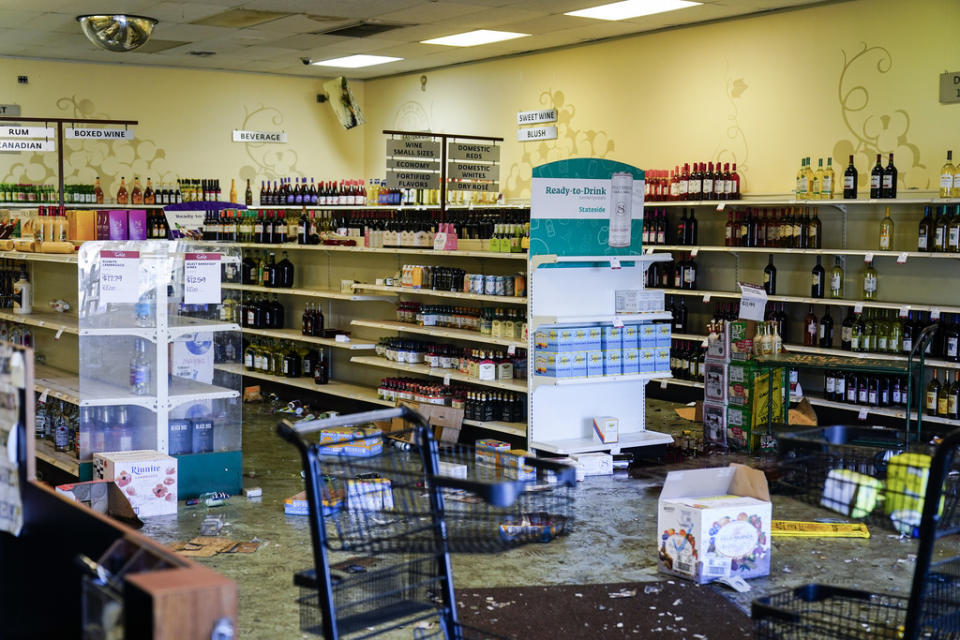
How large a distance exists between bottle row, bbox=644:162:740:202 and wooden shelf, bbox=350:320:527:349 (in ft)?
9.38

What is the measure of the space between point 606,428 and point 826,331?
106 inches

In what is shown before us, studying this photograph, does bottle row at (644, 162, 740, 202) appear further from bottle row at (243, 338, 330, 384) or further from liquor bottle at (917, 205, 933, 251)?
bottle row at (243, 338, 330, 384)

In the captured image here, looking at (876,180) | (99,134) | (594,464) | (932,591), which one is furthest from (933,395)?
(99,134)

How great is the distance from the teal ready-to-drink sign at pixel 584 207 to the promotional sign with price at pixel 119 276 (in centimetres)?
260

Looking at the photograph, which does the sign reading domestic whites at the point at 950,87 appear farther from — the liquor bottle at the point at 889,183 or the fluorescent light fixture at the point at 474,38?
the fluorescent light fixture at the point at 474,38

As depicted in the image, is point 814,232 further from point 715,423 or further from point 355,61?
point 355,61

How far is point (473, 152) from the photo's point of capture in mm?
10938

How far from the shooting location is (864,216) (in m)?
8.82

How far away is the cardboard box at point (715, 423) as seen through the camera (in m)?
8.17

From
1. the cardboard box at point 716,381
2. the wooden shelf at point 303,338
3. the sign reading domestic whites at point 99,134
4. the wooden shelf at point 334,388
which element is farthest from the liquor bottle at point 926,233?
the sign reading domestic whites at point 99,134

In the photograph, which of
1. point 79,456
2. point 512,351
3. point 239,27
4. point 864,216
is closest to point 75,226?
point 79,456

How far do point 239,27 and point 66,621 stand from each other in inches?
378

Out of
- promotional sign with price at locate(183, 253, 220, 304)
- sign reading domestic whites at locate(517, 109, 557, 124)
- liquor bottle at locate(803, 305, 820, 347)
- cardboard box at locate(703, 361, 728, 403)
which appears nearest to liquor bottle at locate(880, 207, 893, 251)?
liquor bottle at locate(803, 305, 820, 347)

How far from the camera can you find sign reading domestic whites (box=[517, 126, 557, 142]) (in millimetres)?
12234
